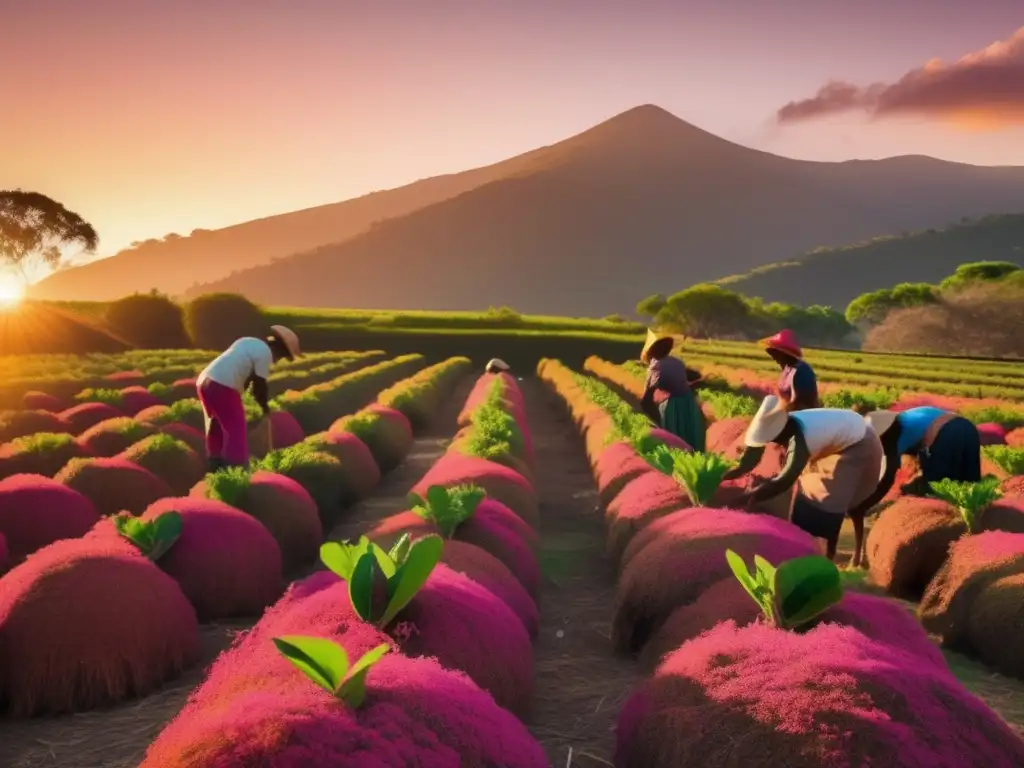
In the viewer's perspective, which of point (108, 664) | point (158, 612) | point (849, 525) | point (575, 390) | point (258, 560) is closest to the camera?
point (108, 664)

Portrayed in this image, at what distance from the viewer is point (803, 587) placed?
10.4 feet

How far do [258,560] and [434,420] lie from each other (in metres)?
14.1

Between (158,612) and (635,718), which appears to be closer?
(635,718)

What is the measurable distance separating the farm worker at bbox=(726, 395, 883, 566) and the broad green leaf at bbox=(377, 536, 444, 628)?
342cm

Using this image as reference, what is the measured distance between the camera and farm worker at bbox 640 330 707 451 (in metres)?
10.2

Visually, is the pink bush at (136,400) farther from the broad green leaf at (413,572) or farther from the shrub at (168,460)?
the broad green leaf at (413,572)

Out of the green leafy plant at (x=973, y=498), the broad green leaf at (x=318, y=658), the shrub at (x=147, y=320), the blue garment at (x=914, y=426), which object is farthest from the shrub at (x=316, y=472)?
the shrub at (x=147, y=320)

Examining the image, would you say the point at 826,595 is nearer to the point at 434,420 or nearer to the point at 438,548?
the point at 438,548

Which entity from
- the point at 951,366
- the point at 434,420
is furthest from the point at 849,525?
the point at 951,366

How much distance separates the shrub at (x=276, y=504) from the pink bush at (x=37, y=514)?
1112 millimetres

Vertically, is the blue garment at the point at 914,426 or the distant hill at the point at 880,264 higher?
the blue garment at the point at 914,426


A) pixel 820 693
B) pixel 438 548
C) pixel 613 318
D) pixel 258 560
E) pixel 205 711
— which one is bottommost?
pixel 613 318

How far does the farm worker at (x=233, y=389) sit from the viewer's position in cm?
858

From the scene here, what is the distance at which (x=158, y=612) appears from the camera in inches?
205
